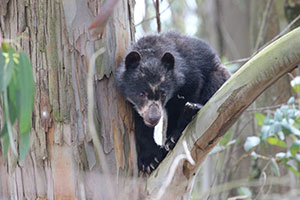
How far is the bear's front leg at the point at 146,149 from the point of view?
358cm

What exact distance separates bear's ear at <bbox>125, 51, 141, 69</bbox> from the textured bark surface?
0.55m

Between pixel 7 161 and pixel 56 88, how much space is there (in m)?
0.64

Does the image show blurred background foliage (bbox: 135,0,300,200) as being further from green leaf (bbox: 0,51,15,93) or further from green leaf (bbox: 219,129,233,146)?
green leaf (bbox: 0,51,15,93)

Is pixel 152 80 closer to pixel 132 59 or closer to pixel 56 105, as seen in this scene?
pixel 132 59

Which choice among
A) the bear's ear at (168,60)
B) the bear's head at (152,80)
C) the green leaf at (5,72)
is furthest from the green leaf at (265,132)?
the green leaf at (5,72)

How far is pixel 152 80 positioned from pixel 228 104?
140 cm

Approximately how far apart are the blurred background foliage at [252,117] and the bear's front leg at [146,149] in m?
0.61

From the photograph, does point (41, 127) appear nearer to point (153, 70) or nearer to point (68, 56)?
point (68, 56)

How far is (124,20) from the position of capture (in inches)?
140

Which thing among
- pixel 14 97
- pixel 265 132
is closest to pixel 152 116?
pixel 265 132

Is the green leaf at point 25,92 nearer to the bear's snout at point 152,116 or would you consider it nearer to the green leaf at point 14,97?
the green leaf at point 14,97

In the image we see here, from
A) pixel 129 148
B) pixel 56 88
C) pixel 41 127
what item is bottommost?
pixel 129 148

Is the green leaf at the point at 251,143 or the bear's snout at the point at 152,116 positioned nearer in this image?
the bear's snout at the point at 152,116

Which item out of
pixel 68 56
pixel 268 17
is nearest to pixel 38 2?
pixel 68 56
